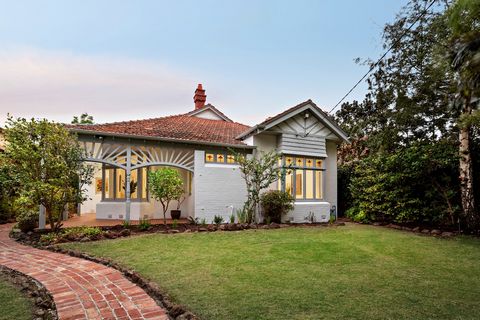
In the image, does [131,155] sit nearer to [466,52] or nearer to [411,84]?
[466,52]

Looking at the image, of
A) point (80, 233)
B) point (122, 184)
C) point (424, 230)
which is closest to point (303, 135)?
point (424, 230)

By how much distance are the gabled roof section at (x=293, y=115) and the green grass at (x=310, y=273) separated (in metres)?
4.77

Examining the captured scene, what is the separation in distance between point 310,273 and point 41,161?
8052 millimetres

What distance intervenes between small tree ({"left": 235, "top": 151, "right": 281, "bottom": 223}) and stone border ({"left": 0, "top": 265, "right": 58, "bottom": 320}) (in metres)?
7.26

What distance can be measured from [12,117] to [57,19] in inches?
158

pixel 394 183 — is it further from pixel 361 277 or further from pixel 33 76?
pixel 33 76

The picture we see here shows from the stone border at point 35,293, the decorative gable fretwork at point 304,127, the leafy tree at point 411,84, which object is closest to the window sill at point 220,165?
the decorative gable fretwork at point 304,127

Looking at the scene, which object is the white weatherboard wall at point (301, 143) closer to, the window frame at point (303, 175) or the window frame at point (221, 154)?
the window frame at point (303, 175)

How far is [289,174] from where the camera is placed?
487 inches

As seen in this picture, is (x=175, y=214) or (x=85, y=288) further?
(x=175, y=214)

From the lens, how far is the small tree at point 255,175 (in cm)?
1090

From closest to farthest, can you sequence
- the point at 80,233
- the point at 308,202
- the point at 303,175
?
the point at 80,233
the point at 308,202
the point at 303,175

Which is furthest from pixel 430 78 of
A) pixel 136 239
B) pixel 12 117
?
pixel 12 117

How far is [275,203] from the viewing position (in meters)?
11.2
